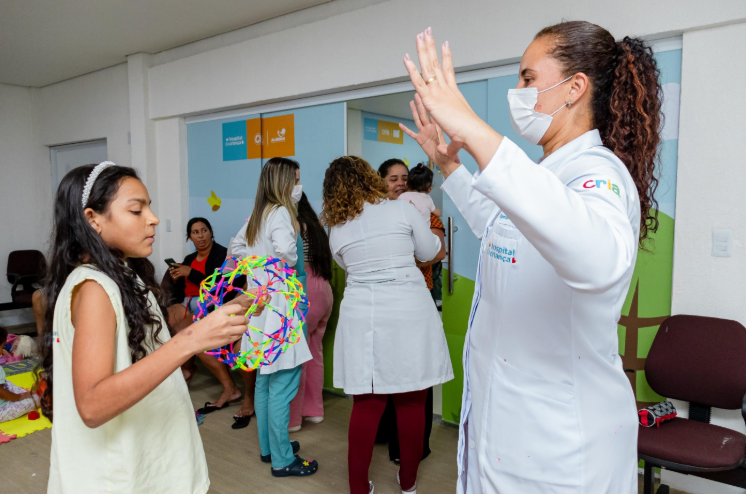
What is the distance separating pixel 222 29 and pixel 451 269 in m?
3.21

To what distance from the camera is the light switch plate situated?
2490 millimetres

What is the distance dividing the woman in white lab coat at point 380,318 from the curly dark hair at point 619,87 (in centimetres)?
155

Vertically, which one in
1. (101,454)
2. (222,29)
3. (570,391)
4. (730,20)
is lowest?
(101,454)

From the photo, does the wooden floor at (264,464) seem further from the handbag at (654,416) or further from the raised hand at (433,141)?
the raised hand at (433,141)

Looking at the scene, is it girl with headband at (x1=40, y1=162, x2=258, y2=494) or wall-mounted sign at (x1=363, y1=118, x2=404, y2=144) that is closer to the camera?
girl with headband at (x1=40, y1=162, x2=258, y2=494)

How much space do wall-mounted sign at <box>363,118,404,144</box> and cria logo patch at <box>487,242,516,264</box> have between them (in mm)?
3241

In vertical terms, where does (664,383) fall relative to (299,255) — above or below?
below

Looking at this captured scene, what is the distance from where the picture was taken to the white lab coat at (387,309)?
8.37 feet

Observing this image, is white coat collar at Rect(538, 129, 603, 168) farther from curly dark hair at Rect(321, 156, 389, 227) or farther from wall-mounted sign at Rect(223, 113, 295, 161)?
wall-mounted sign at Rect(223, 113, 295, 161)

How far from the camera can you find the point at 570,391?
1006 mm

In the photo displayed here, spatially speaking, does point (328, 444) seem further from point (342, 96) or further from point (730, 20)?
point (730, 20)

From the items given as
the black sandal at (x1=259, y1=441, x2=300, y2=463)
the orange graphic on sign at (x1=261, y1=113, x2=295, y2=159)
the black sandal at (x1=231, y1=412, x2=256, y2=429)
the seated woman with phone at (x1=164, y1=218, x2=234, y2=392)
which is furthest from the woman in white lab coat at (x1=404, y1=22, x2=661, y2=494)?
the seated woman with phone at (x1=164, y1=218, x2=234, y2=392)

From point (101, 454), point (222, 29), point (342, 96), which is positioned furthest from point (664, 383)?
point (222, 29)

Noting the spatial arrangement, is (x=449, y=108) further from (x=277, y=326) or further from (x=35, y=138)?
(x=35, y=138)
